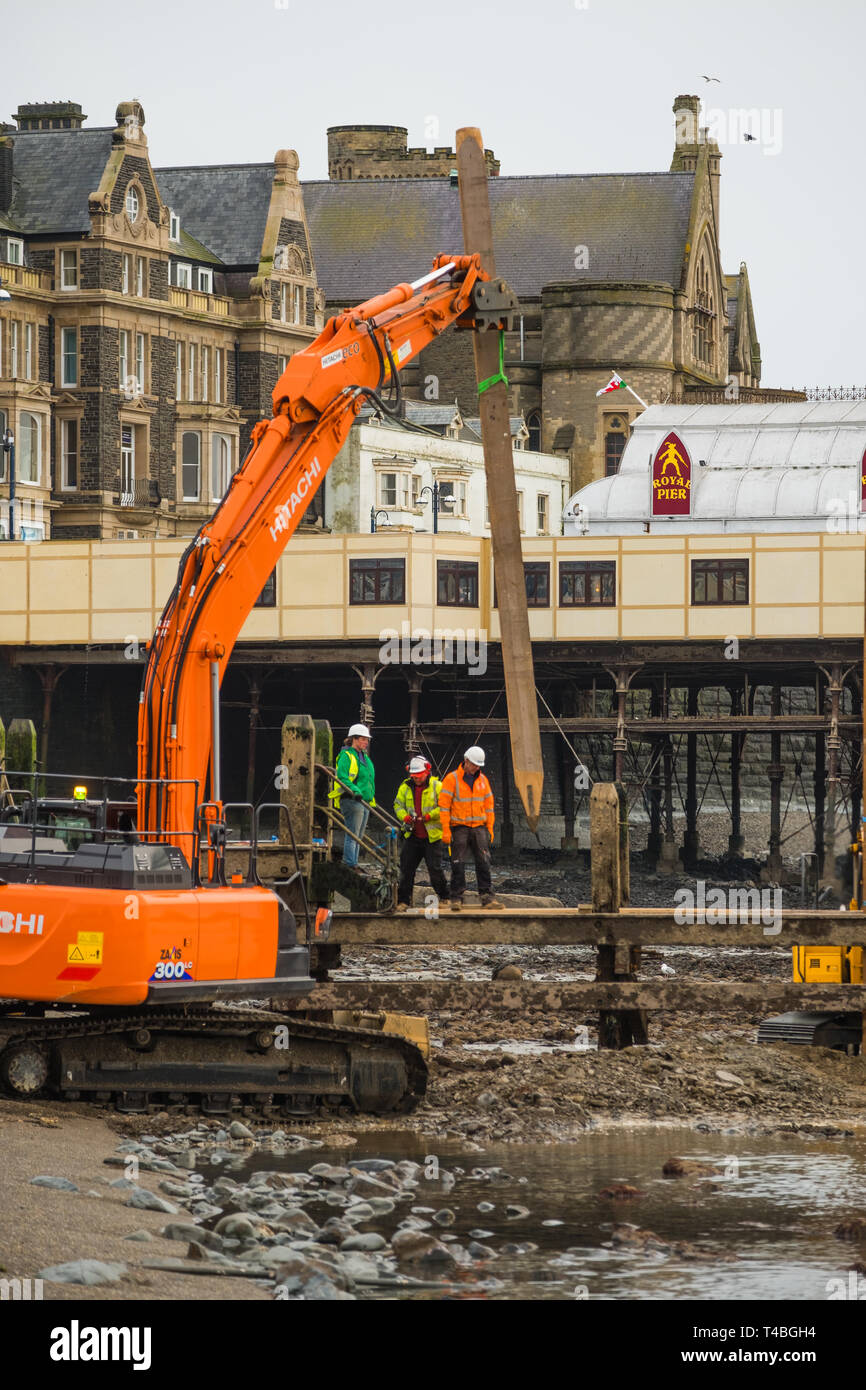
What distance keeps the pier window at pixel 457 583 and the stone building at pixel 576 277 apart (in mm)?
30521

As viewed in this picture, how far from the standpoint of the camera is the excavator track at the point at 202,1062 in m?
18.0

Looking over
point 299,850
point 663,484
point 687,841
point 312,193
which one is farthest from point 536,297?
point 299,850

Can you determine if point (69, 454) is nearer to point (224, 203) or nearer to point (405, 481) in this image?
point (405, 481)

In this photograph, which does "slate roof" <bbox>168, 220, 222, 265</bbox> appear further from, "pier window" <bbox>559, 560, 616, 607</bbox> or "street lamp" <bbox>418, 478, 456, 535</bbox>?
"pier window" <bbox>559, 560, 616, 607</bbox>

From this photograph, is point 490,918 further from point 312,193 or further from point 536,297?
point 312,193

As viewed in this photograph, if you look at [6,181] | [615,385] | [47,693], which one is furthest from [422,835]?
[615,385]

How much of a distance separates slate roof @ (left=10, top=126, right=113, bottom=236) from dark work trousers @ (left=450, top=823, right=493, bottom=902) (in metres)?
50.6

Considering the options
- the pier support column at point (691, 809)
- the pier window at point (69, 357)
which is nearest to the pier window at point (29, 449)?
the pier window at point (69, 357)

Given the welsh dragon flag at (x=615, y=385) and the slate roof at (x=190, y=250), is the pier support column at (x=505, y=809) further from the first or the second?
the welsh dragon flag at (x=615, y=385)

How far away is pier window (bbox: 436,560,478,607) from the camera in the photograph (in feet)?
195

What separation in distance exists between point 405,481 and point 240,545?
59107 millimetres

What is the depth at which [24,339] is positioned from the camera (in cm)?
6956

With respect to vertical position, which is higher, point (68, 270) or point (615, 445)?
point (68, 270)

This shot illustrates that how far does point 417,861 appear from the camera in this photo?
2403cm
